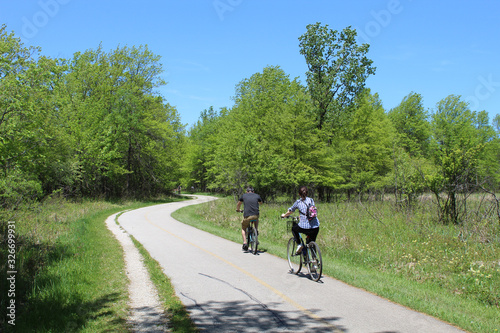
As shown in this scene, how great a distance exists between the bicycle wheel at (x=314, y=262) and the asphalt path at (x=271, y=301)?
165 millimetres

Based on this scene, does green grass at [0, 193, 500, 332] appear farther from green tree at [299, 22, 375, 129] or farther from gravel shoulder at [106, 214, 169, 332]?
green tree at [299, 22, 375, 129]

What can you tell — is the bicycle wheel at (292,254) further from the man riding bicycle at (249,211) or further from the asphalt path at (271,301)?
the man riding bicycle at (249,211)

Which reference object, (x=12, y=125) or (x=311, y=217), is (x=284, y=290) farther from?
(x=12, y=125)

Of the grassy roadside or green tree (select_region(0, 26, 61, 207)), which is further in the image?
green tree (select_region(0, 26, 61, 207))

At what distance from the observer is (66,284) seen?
7.25 m

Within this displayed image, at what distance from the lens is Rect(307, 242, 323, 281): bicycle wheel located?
25.3 feet

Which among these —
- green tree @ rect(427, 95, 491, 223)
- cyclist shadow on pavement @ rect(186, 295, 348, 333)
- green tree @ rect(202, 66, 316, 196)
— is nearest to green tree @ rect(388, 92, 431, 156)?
green tree @ rect(202, 66, 316, 196)

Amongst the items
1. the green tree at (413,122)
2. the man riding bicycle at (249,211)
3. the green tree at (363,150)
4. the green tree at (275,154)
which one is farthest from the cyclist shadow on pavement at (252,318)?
the green tree at (413,122)

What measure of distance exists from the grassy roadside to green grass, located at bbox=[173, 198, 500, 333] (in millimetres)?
4844

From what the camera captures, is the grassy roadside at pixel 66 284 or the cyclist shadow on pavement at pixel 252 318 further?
the grassy roadside at pixel 66 284

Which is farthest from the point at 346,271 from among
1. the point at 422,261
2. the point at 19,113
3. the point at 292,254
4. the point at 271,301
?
the point at 19,113

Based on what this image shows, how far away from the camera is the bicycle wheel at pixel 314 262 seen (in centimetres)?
771

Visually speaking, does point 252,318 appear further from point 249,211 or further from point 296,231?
point 249,211

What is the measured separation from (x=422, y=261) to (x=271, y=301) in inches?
196
